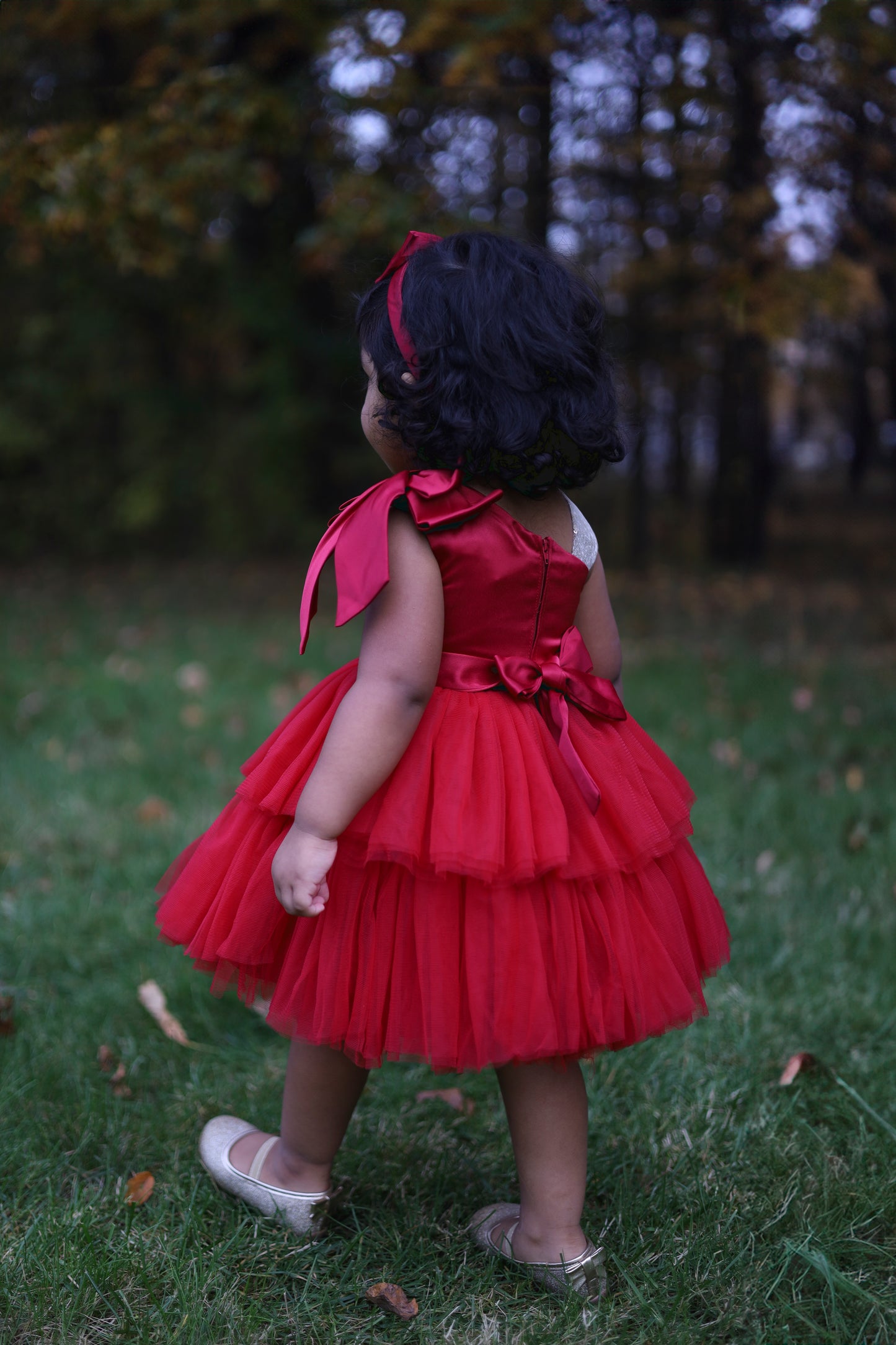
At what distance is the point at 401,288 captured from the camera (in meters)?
1.63

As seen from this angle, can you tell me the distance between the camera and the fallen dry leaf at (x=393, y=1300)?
5.29 ft

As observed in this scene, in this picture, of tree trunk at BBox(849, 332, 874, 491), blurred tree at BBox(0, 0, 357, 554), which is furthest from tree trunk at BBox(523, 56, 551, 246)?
tree trunk at BBox(849, 332, 874, 491)

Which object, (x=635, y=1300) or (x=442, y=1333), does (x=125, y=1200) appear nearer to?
(x=442, y=1333)

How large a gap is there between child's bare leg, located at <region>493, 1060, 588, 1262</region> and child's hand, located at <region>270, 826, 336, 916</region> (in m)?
0.39

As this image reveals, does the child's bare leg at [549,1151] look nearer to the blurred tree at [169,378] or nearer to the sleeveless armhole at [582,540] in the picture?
the sleeveless armhole at [582,540]

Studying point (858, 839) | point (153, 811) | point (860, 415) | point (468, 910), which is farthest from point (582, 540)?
point (860, 415)

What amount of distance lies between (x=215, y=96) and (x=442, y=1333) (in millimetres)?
4946

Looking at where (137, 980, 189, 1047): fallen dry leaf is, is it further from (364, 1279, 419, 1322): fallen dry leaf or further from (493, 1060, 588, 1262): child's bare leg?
(493, 1060, 588, 1262): child's bare leg

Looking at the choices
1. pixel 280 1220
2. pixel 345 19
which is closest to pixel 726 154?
pixel 345 19

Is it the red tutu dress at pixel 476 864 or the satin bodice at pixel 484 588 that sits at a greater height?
the satin bodice at pixel 484 588

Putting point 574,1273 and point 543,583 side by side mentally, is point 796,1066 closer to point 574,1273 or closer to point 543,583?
point 574,1273

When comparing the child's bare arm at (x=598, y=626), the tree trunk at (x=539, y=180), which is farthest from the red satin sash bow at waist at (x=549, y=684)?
the tree trunk at (x=539, y=180)

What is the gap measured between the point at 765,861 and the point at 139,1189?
6.45 ft

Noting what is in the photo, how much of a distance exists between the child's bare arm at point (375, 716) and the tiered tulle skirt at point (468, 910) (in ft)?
0.14
